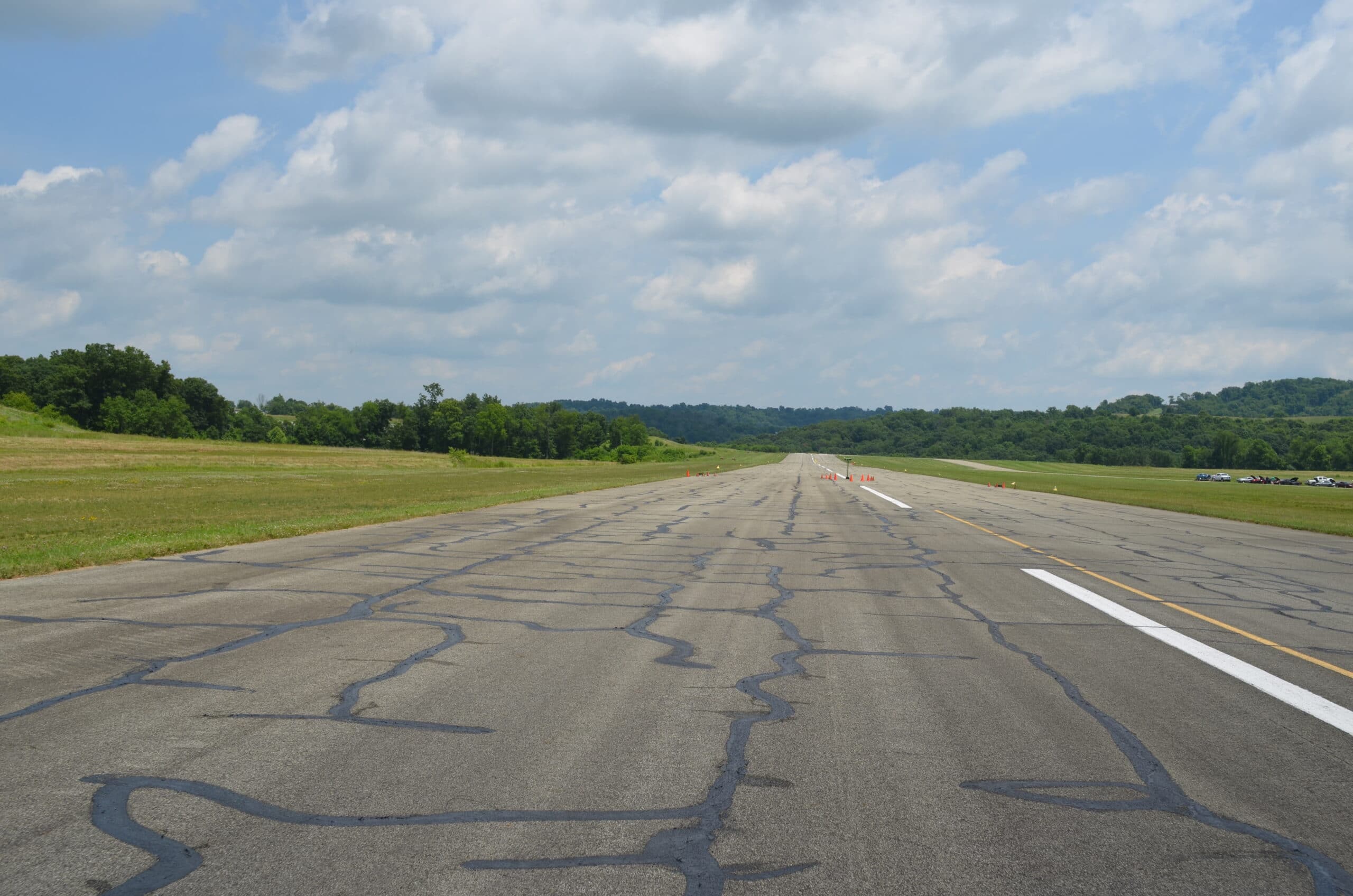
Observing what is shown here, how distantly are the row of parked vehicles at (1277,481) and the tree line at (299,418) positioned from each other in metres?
73.5

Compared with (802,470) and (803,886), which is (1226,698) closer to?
(803,886)

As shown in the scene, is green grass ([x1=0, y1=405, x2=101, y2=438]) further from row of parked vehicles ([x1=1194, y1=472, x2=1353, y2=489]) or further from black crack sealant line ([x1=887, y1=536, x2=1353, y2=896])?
row of parked vehicles ([x1=1194, y1=472, x2=1353, y2=489])

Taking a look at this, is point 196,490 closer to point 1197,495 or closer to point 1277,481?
point 1197,495

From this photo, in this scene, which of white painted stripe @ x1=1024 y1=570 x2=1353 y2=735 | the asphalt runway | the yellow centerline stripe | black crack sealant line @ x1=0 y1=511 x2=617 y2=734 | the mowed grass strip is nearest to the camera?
the asphalt runway

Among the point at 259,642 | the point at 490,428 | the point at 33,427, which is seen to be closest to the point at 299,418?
the point at 490,428

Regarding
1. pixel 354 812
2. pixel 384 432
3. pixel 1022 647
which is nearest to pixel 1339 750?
pixel 1022 647

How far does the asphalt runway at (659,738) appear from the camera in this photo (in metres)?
3.38

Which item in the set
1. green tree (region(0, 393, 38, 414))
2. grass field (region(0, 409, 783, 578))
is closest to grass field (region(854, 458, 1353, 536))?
grass field (region(0, 409, 783, 578))

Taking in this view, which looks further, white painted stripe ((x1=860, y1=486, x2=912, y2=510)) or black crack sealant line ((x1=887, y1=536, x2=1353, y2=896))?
white painted stripe ((x1=860, y1=486, x2=912, y2=510))

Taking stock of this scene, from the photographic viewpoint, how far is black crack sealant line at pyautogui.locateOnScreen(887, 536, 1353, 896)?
11.2ft

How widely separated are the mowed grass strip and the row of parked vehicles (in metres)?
56.2

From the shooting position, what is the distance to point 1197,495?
45.4 meters

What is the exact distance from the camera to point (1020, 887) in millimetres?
3242

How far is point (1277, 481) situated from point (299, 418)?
155 meters
